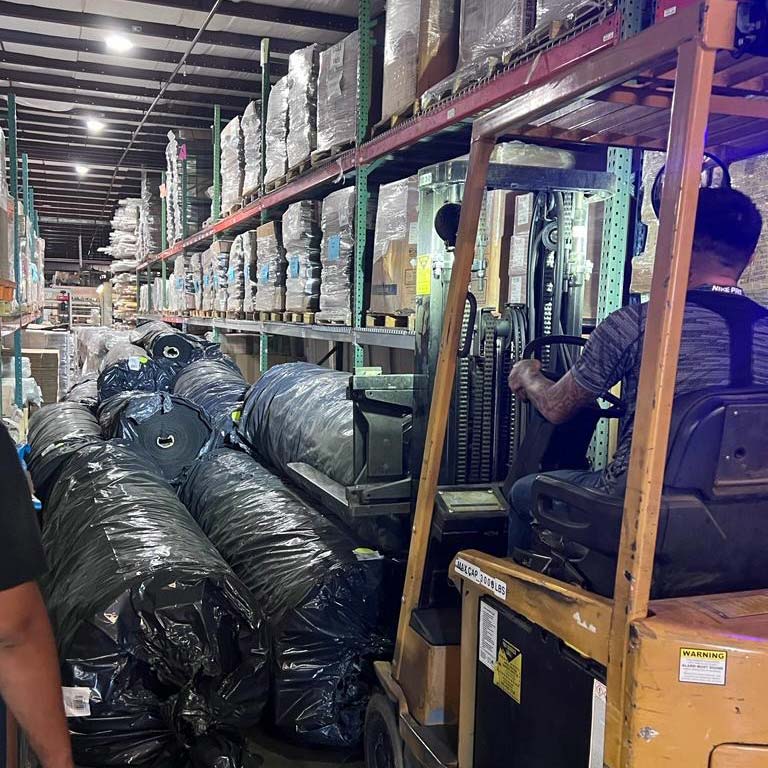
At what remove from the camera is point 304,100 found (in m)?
5.57

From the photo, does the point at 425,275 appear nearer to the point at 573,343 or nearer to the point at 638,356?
the point at 573,343

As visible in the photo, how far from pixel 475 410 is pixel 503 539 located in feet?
1.69

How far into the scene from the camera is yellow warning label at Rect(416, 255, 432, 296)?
266 cm

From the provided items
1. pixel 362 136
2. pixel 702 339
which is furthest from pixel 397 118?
pixel 702 339

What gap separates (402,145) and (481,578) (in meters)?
2.86

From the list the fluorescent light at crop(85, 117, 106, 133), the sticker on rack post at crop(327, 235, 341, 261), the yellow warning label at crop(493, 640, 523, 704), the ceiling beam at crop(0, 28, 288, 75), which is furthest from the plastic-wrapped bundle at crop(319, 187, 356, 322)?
the fluorescent light at crop(85, 117, 106, 133)

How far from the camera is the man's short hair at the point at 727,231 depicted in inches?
76.1

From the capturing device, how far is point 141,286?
15883 mm

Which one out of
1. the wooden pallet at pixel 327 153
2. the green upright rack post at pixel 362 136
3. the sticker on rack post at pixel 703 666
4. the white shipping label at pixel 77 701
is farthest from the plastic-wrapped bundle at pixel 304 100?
the sticker on rack post at pixel 703 666

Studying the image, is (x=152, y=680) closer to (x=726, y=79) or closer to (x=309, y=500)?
(x=309, y=500)

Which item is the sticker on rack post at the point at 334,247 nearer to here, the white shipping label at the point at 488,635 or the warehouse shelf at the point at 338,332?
the warehouse shelf at the point at 338,332

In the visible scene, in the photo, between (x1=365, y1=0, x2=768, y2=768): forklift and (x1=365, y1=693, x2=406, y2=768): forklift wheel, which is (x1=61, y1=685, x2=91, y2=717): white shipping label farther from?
(x1=365, y1=0, x2=768, y2=768): forklift

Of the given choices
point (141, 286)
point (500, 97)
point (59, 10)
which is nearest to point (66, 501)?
point (500, 97)

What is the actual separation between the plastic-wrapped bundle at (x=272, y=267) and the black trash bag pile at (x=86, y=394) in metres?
1.97
